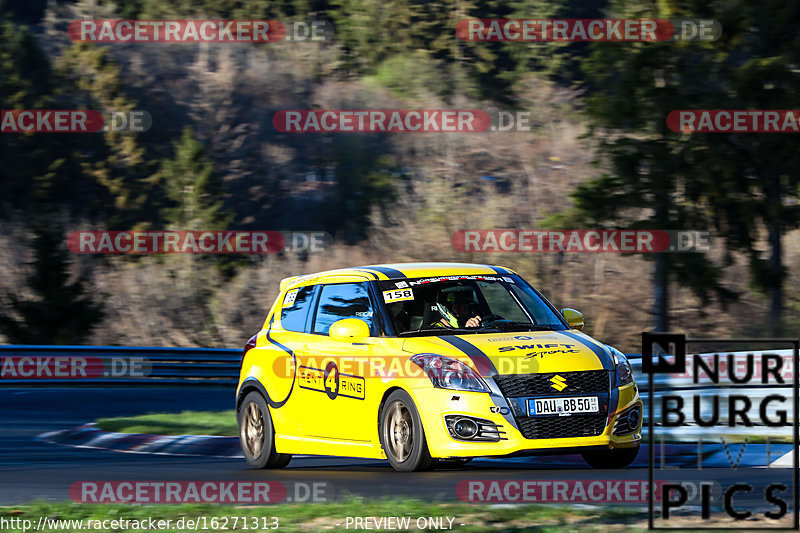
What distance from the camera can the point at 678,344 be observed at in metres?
6.48

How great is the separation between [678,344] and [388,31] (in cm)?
4694

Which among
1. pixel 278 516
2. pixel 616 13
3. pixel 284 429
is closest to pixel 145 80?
pixel 616 13

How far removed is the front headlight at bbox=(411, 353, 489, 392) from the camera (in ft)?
31.6

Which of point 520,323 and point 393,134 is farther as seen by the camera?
point 393,134

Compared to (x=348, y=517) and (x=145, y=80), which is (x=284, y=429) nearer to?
(x=348, y=517)

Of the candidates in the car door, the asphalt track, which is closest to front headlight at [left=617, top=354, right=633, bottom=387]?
the asphalt track

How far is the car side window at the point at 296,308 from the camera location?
1181 cm

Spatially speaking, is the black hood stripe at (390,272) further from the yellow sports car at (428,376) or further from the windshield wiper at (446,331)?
the windshield wiper at (446,331)
